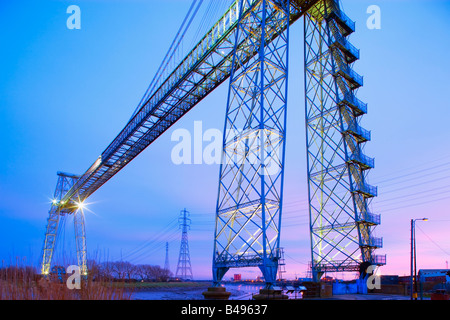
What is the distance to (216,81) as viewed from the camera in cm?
1975

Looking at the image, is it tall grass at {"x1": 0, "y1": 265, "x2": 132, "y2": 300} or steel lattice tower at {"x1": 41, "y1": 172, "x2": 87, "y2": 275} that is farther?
steel lattice tower at {"x1": 41, "y1": 172, "x2": 87, "y2": 275}

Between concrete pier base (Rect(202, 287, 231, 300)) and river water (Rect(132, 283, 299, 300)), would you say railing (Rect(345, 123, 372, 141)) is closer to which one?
river water (Rect(132, 283, 299, 300))

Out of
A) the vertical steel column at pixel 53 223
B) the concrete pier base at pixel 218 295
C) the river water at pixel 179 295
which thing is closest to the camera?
the concrete pier base at pixel 218 295

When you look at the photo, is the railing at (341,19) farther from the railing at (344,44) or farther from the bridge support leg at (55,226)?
the bridge support leg at (55,226)

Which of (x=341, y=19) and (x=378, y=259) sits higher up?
(x=341, y=19)

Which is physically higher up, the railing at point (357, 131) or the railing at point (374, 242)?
the railing at point (357, 131)

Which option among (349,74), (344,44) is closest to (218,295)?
(349,74)

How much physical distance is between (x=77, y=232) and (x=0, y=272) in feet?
117

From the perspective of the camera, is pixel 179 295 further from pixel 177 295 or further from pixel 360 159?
pixel 360 159

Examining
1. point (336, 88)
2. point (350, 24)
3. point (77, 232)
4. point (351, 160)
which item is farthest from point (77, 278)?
point (77, 232)

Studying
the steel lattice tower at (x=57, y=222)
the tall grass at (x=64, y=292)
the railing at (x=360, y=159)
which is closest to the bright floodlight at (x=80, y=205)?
the steel lattice tower at (x=57, y=222)

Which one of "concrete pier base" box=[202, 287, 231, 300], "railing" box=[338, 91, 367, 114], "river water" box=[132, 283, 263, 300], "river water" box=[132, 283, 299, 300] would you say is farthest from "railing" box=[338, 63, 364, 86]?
"concrete pier base" box=[202, 287, 231, 300]

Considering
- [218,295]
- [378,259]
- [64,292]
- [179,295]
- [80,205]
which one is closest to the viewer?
[64,292]
